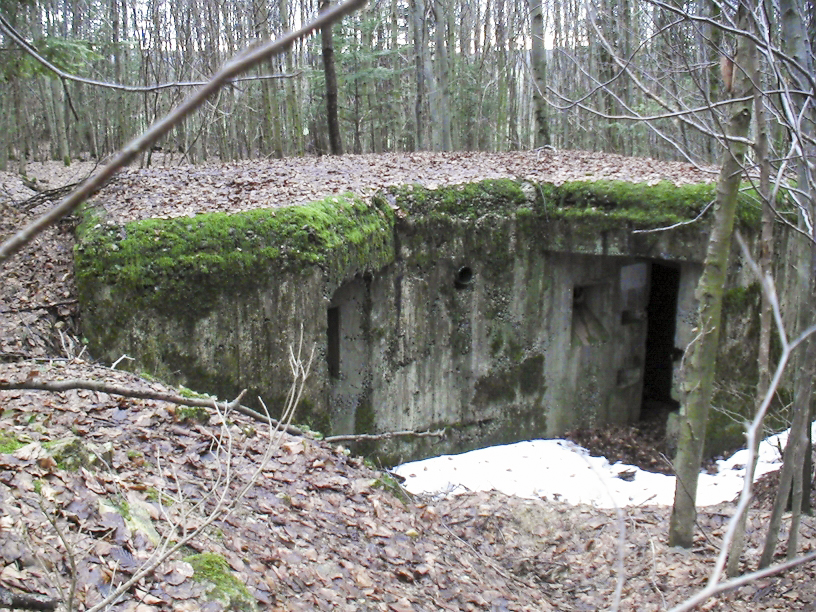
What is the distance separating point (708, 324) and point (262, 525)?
3404 millimetres

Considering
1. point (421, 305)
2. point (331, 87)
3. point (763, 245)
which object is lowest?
point (421, 305)

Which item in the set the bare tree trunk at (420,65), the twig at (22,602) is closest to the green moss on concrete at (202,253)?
the twig at (22,602)

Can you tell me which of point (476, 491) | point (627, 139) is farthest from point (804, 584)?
point (627, 139)

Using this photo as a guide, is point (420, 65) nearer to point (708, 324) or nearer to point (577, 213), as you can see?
point (577, 213)

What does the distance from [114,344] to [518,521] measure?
14.7 feet

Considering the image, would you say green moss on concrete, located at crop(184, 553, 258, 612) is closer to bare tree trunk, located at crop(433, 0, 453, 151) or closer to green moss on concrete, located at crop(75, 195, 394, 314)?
green moss on concrete, located at crop(75, 195, 394, 314)

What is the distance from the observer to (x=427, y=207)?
902 centimetres

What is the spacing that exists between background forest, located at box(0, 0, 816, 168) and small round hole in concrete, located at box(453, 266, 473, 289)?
5.00 meters

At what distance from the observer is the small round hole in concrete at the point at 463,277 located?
9320 mm

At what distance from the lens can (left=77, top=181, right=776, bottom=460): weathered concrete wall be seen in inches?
275

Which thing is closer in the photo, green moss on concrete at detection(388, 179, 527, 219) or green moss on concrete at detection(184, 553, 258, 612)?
green moss on concrete at detection(184, 553, 258, 612)

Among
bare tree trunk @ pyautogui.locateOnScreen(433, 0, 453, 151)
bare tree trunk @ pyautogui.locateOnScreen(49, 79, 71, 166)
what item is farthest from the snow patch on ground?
bare tree trunk @ pyautogui.locateOnScreen(49, 79, 71, 166)

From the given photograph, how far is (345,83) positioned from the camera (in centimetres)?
2161

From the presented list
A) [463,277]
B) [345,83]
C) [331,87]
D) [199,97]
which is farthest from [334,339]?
[345,83]
